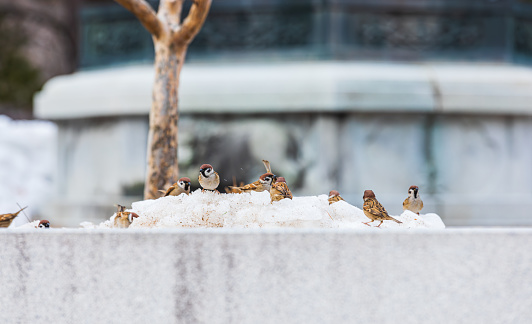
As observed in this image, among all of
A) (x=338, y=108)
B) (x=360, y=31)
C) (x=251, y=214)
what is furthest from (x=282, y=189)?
(x=360, y=31)

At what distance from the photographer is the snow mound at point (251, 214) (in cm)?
352

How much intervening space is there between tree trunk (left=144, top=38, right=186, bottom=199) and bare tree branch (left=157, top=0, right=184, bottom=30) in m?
0.15

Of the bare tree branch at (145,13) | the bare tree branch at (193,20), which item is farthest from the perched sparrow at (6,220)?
the bare tree branch at (193,20)

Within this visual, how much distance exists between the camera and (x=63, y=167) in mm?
8406

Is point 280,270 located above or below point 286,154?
below

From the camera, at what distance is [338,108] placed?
23.6ft

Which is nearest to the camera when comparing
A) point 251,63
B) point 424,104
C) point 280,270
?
point 280,270

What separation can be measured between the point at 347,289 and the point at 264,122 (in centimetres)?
477

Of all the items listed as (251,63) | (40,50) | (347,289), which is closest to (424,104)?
(251,63)

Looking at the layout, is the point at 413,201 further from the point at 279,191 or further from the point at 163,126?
the point at 163,126

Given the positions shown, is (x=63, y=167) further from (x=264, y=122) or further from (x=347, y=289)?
(x=347, y=289)

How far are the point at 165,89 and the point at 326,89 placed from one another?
109 inches

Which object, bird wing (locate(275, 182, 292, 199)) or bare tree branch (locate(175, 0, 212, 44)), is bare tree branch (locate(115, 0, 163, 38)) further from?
bird wing (locate(275, 182, 292, 199))

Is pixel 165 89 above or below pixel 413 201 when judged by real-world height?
above
